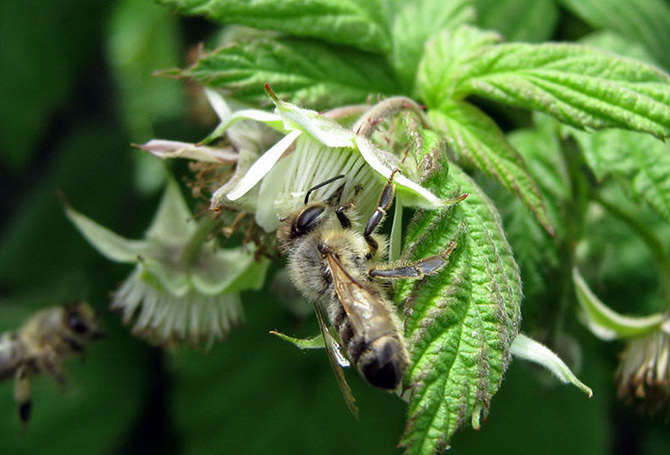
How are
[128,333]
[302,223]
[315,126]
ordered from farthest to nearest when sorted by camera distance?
[128,333] < [302,223] < [315,126]

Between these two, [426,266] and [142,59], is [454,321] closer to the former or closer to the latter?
[426,266]

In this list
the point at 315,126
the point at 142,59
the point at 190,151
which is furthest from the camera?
the point at 142,59

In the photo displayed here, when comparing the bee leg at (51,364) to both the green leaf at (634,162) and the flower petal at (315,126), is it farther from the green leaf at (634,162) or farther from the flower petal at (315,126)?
the green leaf at (634,162)

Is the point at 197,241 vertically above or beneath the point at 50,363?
above

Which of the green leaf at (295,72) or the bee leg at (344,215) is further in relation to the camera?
the green leaf at (295,72)

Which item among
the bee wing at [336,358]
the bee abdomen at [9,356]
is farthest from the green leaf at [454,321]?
the bee abdomen at [9,356]

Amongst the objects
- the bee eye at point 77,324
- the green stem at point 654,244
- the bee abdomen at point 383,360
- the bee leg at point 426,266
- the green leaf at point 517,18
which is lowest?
the bee eye at point 77,324

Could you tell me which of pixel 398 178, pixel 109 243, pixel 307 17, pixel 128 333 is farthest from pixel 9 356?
pixel 398 178

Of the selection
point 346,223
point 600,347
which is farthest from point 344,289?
point 600,347
